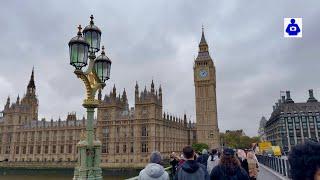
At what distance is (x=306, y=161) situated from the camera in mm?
2096

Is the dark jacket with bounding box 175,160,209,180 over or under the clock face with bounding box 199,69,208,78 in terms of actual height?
under

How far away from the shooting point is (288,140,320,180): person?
2070mm

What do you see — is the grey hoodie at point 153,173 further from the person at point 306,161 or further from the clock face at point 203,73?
the clock face at point 203,73

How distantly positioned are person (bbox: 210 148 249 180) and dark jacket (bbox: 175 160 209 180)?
26 cm

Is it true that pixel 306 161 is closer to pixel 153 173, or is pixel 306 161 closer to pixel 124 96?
pixel 153 173

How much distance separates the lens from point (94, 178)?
7.62 metres

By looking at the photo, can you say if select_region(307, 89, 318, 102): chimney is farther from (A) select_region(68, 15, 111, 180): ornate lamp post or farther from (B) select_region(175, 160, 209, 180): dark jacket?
(B) select_region(175, 160, 209, 180): dark jacket

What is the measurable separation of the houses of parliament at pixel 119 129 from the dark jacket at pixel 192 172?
61735 mm

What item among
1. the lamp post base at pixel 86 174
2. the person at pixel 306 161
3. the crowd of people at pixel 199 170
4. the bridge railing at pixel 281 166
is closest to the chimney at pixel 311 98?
the bridge railing at pixel 281 166

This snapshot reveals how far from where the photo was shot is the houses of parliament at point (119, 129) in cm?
6881

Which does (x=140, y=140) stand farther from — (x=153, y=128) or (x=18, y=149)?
(x=18, y=149)

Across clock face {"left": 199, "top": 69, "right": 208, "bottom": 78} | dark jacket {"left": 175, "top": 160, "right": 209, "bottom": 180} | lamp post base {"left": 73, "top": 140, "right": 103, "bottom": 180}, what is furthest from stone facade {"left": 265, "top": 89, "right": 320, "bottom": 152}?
dark jacket {"left": 175, "top": 160, "right": 209, "bottom": 180}

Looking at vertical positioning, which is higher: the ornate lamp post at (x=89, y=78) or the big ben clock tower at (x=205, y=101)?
the big ben clock tower at (x=205, y=101)

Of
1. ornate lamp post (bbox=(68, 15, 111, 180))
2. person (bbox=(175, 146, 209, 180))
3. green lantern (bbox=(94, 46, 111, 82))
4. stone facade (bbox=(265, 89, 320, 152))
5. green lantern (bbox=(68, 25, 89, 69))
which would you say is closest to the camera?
person (bbox=(175, 146, 209, 180))
